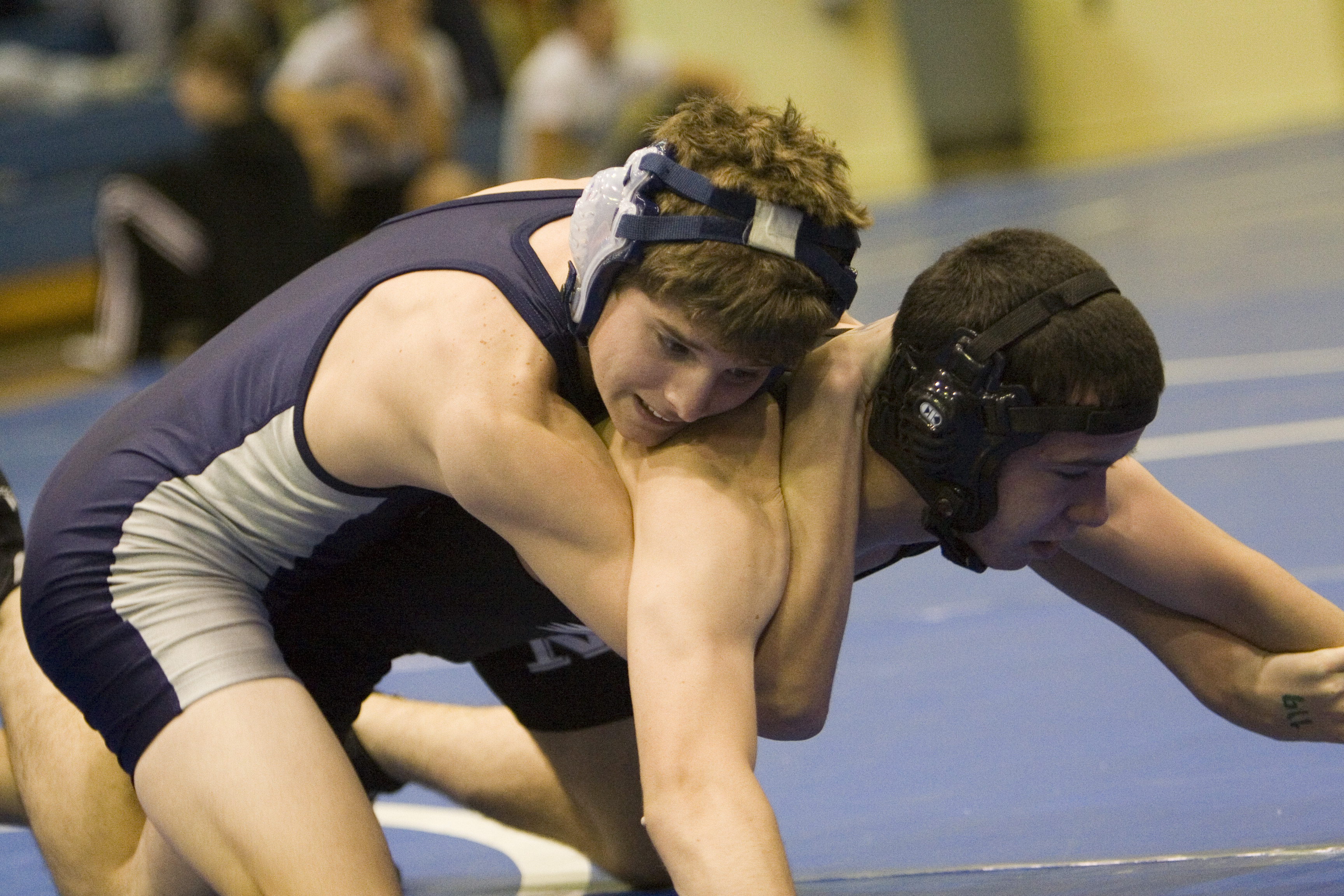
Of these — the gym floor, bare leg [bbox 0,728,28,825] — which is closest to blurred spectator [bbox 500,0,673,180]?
the gym floor

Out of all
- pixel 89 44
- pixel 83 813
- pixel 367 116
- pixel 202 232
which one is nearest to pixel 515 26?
pixel 89 44

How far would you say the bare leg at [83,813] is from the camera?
8.87 feet

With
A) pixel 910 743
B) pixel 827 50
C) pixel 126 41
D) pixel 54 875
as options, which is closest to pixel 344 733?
pixel 54 875

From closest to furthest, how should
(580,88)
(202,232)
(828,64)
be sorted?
(202,232) → (580,88) → (828,64)

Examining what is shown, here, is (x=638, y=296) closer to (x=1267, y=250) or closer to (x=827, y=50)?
(x=1267, y=250)

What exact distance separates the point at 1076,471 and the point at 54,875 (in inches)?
72.7

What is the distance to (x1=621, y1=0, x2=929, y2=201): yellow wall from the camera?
14.1 metres

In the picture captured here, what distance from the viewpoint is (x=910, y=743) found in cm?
317

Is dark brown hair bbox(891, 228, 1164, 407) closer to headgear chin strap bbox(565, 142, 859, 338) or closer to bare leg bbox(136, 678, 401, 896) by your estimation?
headgear chin strap bbox(565, 142, 859, 338)

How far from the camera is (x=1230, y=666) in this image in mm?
2553

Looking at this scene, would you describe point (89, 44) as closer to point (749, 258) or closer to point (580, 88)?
point (580, 88)

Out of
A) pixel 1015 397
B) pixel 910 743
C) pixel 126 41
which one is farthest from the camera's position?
pixel 126 41

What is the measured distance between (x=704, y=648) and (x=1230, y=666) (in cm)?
98

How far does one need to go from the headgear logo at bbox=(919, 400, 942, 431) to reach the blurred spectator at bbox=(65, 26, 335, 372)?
23.9ft
